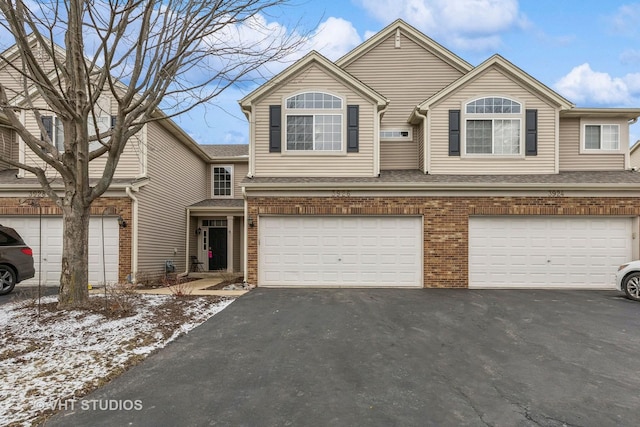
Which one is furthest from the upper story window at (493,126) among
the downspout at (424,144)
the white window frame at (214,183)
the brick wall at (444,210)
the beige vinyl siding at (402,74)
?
the white window frame at (214,183)

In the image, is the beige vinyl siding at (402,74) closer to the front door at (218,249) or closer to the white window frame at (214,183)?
the white window frame at (214,183)

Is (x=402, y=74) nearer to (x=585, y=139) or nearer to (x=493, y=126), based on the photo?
(x=493, y=126)

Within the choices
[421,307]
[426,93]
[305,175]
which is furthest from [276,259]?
[426,93]

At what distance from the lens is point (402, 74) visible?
1365 cm

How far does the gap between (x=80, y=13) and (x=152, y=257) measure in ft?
25.2

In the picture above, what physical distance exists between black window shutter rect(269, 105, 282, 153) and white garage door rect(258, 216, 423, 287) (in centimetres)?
239

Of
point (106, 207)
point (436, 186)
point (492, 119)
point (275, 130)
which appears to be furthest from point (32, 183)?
point (492, 119)

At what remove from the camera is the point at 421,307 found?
303 inches

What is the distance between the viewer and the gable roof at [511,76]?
11.1 metres

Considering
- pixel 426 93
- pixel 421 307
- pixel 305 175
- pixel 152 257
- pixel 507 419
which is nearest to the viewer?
pixel 507 419

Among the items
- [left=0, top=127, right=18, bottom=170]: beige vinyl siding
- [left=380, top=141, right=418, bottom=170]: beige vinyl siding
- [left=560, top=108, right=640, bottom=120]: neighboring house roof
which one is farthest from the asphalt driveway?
[left=0, top=127, right=18, bottom=170]: beige vinyl siding

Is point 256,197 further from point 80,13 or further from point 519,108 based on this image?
point 519,108

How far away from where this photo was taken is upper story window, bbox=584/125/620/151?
12266mm

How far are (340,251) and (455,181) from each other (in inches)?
155
